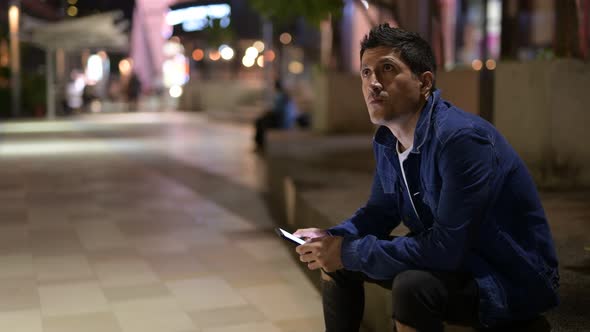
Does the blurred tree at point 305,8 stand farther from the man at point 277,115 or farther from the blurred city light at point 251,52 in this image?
the blurred city light at point 251,52

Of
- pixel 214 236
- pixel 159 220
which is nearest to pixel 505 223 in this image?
pixel 214 236

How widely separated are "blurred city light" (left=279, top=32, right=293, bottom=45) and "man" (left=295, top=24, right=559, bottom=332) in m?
30.9

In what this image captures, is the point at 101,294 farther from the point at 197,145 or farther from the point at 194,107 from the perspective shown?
the point at 194,107

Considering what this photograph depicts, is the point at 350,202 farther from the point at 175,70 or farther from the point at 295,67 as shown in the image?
the point at 175,70

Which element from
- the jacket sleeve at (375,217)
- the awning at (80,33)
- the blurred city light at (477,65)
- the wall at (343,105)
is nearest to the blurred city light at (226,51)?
the awning at (80,33)

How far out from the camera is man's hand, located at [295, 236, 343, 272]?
2.98m

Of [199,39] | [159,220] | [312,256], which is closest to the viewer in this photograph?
[312,256]

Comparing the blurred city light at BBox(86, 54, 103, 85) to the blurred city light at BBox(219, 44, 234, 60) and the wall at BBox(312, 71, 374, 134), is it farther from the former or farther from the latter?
the wall at BBox(312, 71, 374, 134)

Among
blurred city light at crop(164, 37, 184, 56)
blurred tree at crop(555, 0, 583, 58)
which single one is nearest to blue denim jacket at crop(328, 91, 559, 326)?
blurred tree at crop(555, 0, 583, 58)

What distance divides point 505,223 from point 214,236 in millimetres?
4590

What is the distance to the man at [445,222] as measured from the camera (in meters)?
2.64

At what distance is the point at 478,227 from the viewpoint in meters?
2.69

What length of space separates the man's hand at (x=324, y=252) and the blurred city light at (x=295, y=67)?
3560cm

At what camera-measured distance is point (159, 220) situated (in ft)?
25.8
